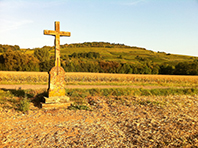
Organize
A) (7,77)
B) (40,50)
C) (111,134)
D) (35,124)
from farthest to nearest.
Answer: (40,50) → (7,77) → (35,124) → (111,134)

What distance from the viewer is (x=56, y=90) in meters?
9.22

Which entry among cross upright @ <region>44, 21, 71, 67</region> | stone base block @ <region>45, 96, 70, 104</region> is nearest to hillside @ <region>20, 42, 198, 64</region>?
cross upright @ <region>44, 21, 71, 67</region>

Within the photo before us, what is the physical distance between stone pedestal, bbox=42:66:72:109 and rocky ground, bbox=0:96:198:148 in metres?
0.67

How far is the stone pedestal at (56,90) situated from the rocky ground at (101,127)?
67 centimetres

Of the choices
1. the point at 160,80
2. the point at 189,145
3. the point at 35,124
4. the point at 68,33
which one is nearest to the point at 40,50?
the point at 160,80

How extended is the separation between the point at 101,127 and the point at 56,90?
389cm

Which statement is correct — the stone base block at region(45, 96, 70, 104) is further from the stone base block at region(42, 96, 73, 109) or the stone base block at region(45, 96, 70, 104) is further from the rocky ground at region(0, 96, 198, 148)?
the rocky ground at region(0, 96, 198, 148)

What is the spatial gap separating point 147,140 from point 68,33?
676 centimetres

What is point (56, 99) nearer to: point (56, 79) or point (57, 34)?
point (56, 79)

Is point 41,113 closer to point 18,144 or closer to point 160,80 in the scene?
point 18,144

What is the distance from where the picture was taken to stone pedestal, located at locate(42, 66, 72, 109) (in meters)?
8.85

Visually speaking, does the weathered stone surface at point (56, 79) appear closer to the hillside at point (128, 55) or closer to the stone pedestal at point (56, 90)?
the stone pedestal at point (56, 90)

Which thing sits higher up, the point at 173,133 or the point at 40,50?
the point at 40,50

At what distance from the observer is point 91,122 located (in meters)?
6.90
